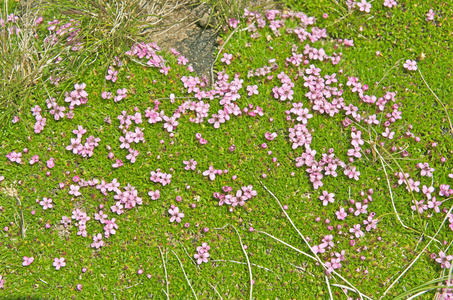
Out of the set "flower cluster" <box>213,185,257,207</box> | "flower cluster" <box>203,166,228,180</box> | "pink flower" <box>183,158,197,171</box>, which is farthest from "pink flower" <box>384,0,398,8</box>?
"pink flower" <box>183,158,197,171</box>

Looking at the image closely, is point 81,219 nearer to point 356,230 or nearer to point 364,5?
point 356,230

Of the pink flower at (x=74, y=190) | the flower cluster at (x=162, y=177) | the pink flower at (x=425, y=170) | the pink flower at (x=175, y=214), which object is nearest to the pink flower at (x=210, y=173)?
the flower cluster at (x=162, y=177)

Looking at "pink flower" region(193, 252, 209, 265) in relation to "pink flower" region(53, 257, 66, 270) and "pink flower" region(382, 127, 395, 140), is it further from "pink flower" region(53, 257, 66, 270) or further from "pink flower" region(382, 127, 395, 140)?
"pink flower" region(382, 127, 395, 140)

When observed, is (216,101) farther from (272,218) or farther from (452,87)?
(452,87)

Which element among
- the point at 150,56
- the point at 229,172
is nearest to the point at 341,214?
the point at 229,172

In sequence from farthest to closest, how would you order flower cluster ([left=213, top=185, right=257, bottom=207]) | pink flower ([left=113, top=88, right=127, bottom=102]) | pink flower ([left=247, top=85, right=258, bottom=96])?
pink flower ([left=247, top=85, right=258, bottom=96]) < pink flower ([left=113, top=88, right=127, bottom=102]) < flower cluster ([left=213, top=185, right=257, bottom=207])

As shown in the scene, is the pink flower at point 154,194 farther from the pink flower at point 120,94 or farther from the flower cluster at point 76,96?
the flower cluster at point 76,96
